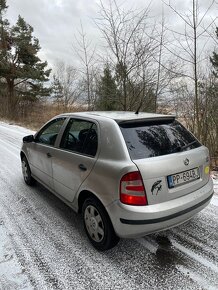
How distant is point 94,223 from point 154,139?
3.83 feet

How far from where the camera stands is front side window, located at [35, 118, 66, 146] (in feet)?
12.1

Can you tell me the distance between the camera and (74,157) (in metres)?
3.03

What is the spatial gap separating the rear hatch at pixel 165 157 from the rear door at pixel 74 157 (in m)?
0.47

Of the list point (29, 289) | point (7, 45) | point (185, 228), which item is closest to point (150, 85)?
point (185, 228)

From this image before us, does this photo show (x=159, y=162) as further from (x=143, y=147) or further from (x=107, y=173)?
(x=107, y=173)

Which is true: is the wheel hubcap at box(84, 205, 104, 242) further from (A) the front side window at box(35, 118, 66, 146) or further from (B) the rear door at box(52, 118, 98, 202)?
(A) the front side window at box(35, 118, 66, 146)

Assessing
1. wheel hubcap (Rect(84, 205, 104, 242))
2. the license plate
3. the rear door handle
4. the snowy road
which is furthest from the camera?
the rear door handle

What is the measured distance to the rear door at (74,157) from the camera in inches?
111

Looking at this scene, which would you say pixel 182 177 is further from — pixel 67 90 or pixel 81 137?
pixel 67 90

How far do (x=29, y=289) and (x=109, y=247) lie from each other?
0.88 meters

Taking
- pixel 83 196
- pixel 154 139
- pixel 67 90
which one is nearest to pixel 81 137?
pixel 83 196

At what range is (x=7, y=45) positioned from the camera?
24484 mm

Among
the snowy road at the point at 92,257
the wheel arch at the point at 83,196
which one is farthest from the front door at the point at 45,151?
the wheel arch at the point at 83,196

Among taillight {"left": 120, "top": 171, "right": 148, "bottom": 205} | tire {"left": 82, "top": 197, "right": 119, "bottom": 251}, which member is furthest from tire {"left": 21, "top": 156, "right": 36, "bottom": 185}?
taillight {"left": 120, "top": 171, "right": 148, "bottom": 205}
